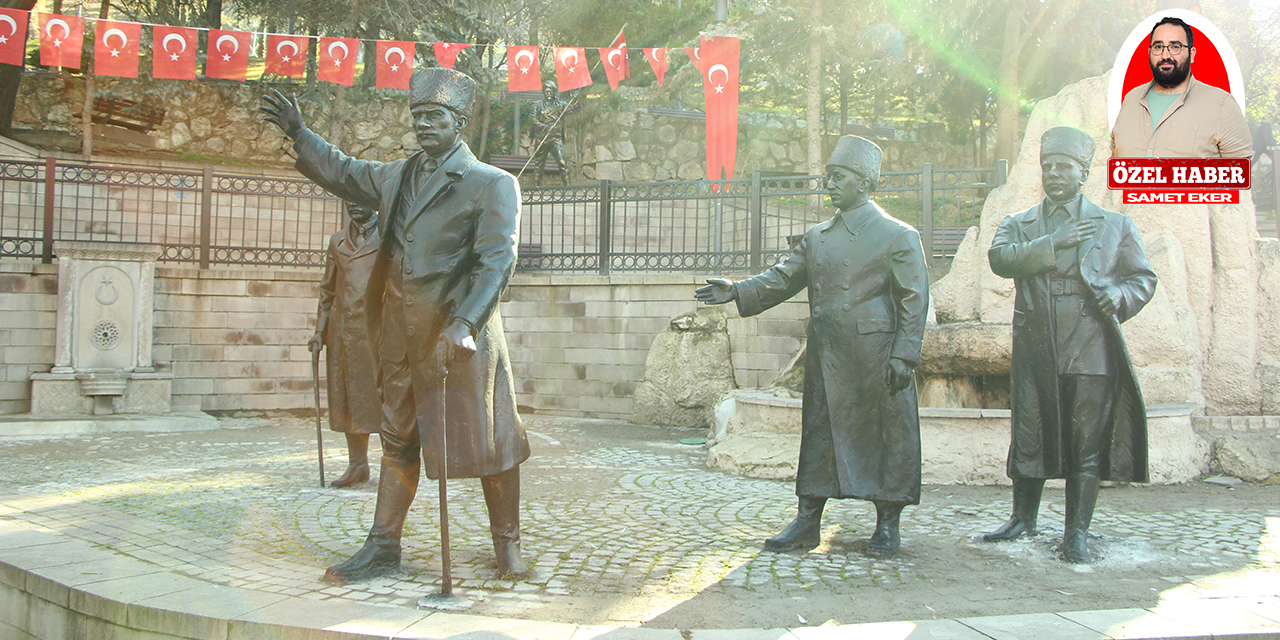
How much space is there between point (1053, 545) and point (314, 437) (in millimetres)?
7162

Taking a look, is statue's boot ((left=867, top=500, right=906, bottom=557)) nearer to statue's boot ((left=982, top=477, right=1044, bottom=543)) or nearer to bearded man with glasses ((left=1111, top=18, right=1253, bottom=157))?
statue's boot ((left=982, top=477, right=1044, bottom=543))

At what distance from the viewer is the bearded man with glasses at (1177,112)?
5.28 meters

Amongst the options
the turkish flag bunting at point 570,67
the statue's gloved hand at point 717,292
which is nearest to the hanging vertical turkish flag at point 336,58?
the turkish flag bunting at point 570,67

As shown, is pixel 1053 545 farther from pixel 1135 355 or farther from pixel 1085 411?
pixel 1135 355

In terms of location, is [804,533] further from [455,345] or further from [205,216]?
[205,216]

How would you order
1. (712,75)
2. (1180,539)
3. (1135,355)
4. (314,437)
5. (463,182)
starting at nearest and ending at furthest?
(463,182) < (1180,539) < (1135,355) < (314,437) < (712,75)

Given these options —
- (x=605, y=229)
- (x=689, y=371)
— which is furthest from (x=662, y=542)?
(x=605, y=229)

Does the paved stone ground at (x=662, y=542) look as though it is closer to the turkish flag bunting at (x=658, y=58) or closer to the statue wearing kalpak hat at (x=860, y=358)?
the statue wearing kalpak hat at (x=860, y=358)

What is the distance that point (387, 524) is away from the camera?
3.78 meters

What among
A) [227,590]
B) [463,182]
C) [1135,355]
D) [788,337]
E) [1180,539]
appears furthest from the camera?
[788,337]

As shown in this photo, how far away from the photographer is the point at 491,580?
374 centimetres

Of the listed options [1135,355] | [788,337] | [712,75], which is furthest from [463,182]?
[712,75]

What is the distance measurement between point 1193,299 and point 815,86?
12431mm

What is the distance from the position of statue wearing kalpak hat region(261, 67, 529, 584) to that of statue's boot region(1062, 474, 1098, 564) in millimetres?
2566
